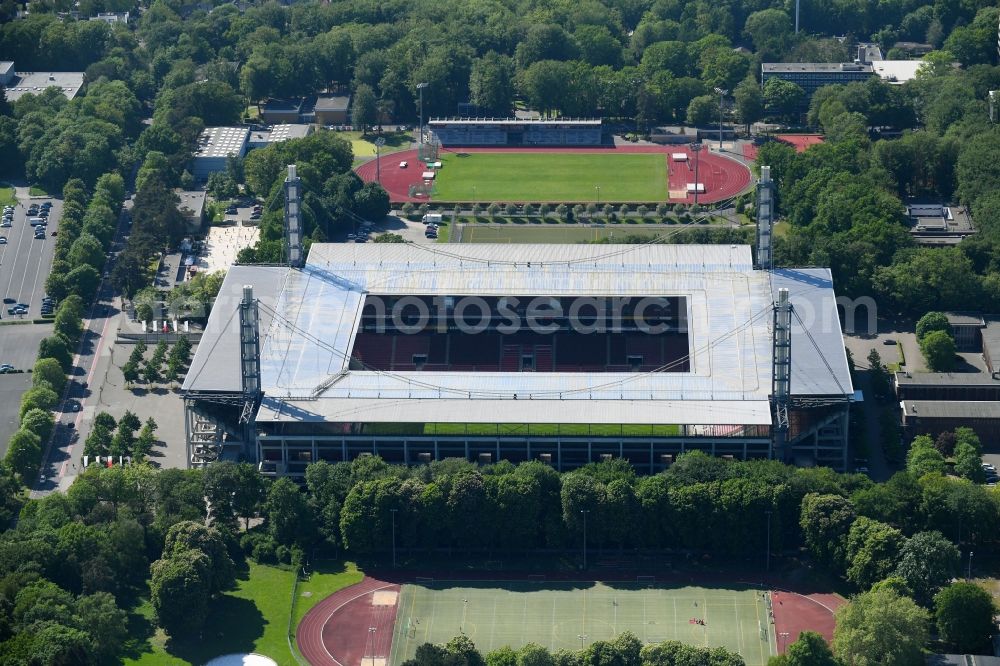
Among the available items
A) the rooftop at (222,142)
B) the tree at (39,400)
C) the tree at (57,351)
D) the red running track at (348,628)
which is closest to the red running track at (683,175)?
the rooftop at (222,142)

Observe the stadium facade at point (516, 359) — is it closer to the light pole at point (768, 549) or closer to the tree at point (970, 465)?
the tree at point (970, 465)

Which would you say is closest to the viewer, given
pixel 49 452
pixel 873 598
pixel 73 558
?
pixel 873 598

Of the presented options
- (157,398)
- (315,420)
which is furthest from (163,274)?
(315,420)

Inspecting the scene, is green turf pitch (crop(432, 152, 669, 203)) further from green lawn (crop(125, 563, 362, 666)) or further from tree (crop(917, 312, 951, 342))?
green lawn (crop(125, 563, 362, 666))

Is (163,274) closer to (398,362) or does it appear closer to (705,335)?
(398,362)

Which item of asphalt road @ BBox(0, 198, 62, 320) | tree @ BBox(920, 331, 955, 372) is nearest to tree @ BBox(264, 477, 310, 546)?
asphalt road @ BBox(0, 198, 62, 320)
